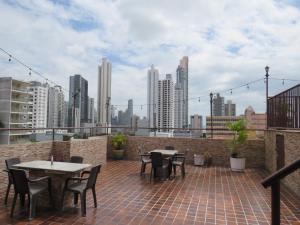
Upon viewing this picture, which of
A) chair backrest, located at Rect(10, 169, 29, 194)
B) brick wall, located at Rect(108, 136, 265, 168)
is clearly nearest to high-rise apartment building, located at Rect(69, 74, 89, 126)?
brick wall, located at Rect(108, 136, 265, 168)

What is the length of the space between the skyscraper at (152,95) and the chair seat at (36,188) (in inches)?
419

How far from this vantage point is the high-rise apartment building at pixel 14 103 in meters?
44.5

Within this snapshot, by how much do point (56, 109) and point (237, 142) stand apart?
18.5 m

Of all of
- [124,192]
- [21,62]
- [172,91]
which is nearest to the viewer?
[124,192]

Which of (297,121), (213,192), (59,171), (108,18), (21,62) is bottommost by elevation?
(213,192)

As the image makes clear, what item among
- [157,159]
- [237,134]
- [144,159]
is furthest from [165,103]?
[157,159]

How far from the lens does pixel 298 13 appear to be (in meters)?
5.63

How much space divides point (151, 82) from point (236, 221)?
1733cm

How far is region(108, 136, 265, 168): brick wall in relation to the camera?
887cm

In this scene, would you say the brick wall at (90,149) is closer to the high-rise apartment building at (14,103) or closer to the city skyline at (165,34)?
the city skyline at (165,34)

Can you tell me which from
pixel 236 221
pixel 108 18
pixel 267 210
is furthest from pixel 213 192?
pixel 108 18

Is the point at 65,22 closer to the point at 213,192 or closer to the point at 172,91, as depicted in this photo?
the point at 213,192

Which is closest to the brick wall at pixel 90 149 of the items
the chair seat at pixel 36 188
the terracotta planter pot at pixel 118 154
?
the terracotta planter pot at pixel 118 154

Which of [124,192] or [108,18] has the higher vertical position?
[108,18]
